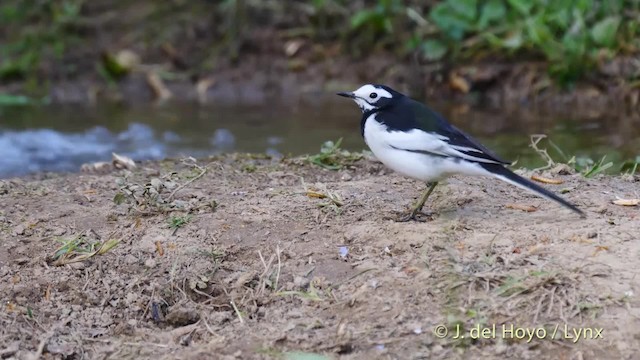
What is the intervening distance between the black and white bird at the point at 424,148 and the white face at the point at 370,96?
0.15 ft

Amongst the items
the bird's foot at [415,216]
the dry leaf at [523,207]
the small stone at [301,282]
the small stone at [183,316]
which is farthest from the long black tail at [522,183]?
the small stone at [183,316]

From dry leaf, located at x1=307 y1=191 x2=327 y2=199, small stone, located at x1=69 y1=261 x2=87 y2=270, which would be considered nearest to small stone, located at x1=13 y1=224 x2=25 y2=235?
small stone, located at x1=69 y1=261 x2=87 y2=270

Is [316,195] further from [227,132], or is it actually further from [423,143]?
[227,132]

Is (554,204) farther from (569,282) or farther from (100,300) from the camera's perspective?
(100,300)

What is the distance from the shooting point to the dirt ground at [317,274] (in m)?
3.81

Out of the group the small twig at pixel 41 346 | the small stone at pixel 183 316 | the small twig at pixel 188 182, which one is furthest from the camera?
the small twig at pixel 188 182

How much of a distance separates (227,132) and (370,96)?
4.71 metres

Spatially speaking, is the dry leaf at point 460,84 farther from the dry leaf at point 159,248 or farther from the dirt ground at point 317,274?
the dry leaf at point 159,248

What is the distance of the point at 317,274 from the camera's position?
4320 mm

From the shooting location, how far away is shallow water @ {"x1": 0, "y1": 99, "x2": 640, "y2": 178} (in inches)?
336

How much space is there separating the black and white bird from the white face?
45mm

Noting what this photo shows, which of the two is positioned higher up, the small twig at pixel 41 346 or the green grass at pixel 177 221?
the green grass at pixel 177 221

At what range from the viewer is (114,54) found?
12.9m

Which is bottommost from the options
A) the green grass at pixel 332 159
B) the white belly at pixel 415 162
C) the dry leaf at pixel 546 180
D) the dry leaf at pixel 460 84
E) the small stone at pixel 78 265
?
the dry leaf at pixel 460 84
